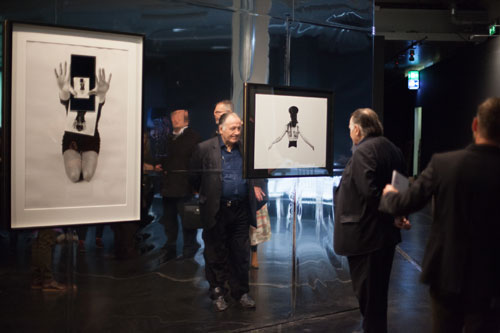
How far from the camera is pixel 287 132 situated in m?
3.89

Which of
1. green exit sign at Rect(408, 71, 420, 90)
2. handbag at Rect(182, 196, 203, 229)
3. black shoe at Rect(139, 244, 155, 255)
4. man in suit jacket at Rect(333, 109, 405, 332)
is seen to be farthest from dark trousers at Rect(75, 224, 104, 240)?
green exit sign at Rect(408, 71, 420, 90)

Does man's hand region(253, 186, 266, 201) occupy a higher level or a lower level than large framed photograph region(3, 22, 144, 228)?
lower

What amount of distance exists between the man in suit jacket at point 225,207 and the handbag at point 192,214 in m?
0.04

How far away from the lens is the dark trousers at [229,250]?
3.66 m

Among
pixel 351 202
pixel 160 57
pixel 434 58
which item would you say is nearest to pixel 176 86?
pixel 160 57

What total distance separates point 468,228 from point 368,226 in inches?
38.5

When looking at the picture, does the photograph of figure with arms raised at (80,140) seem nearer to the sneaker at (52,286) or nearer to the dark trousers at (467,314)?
the sneaker at (52,286)

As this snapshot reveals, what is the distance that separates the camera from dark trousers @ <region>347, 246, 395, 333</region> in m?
3.23

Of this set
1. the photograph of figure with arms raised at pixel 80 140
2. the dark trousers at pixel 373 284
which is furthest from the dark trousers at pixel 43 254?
the dark trousers at pixel 373 284

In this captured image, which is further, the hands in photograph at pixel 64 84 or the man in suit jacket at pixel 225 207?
the man in suit jacket at pixel 225 207

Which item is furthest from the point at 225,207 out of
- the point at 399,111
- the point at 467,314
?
the point at 399,111

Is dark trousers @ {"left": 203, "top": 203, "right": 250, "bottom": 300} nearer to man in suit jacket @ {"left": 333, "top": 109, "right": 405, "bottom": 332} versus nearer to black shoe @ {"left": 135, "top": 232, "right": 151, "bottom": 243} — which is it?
black shoe @ {"left": 135, "top": 232, "right": 151, "bottom": 243}

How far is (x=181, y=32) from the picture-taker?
3.40 m

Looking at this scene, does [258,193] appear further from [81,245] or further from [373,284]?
[81,245]
